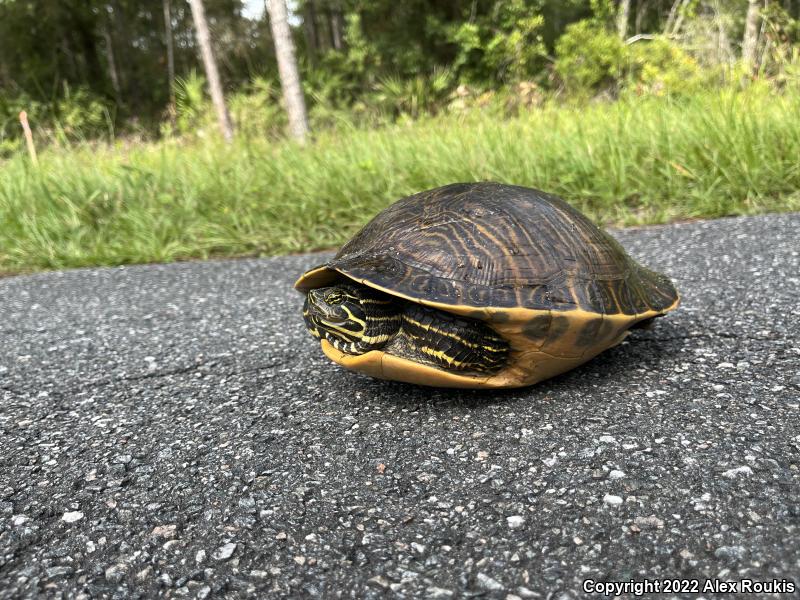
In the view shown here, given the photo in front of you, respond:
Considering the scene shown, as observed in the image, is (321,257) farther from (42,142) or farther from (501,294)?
(42,142)

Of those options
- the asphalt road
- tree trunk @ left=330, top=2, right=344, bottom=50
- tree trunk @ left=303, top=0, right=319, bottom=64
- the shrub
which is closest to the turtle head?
the asphalt road

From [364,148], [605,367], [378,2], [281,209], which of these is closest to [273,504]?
[605,367]

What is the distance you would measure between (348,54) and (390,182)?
15.1m

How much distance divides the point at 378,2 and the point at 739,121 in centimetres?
1626

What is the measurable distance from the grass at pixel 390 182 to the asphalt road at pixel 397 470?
7.57ft

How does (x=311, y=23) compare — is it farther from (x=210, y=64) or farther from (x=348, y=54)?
(x=210, y=64)

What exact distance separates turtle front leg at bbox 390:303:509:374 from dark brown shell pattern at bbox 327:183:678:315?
0.37 feet

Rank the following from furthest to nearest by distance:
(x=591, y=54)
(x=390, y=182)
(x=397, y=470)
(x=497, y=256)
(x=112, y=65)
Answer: (x=112, y=65)
(x=591, y=54)
(x=390, y=182)
(x=497, y=256)
(x=397, y=470)

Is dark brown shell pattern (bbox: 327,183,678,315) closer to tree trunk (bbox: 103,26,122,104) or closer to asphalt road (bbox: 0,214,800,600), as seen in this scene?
asphalt road (bbox: 0,214,800,600)

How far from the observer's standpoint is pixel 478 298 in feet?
6.29

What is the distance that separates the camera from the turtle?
1948mm

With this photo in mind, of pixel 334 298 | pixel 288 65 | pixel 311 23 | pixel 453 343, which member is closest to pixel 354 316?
pixel 334 298

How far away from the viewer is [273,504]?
1619mm

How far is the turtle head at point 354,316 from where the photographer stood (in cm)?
205
